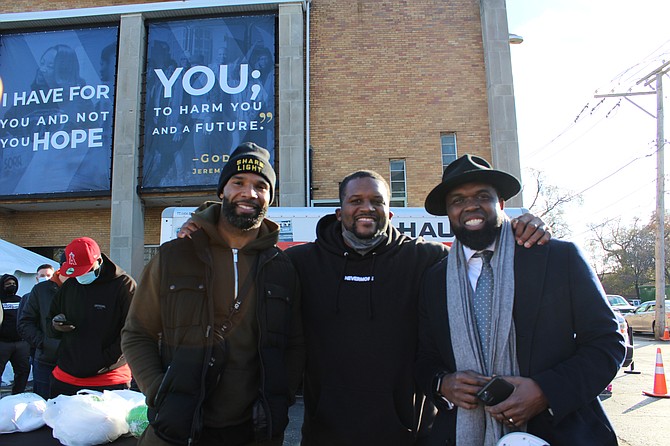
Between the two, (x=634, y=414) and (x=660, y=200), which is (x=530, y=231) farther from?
(x=660, y=200)

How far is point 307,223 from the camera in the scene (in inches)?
353

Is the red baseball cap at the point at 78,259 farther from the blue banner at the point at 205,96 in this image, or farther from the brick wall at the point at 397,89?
the brick wall at the point at 397,89

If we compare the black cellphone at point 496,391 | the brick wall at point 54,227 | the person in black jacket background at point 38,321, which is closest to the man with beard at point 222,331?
the black cellphone at point 496,391

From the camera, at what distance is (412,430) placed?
8.05ft

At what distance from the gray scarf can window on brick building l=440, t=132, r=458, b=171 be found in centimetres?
1218

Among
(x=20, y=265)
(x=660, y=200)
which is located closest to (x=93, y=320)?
(x=20, y=265)

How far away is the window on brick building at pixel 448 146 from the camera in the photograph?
14.0m

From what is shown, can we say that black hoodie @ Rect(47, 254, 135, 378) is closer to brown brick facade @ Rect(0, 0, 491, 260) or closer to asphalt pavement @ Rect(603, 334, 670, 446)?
asphalt pavement @ Rect(603, 334, 670, 446)

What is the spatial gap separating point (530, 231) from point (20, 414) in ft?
10.3

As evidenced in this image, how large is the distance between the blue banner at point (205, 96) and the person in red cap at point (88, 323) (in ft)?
33.1

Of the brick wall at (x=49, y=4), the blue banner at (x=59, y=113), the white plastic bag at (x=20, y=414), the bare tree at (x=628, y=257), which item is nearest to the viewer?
the white plastic bag at (x=20, y=414)

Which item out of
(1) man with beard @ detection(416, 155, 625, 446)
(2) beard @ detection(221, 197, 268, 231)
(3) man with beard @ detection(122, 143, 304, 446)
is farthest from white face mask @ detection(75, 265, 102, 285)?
(1) man with beard @ detection(416, 155, 625, 446)

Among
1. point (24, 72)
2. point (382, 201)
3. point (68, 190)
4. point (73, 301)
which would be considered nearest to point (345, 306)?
point (382, 201)

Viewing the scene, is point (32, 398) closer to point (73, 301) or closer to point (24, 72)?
point (73, 301)
